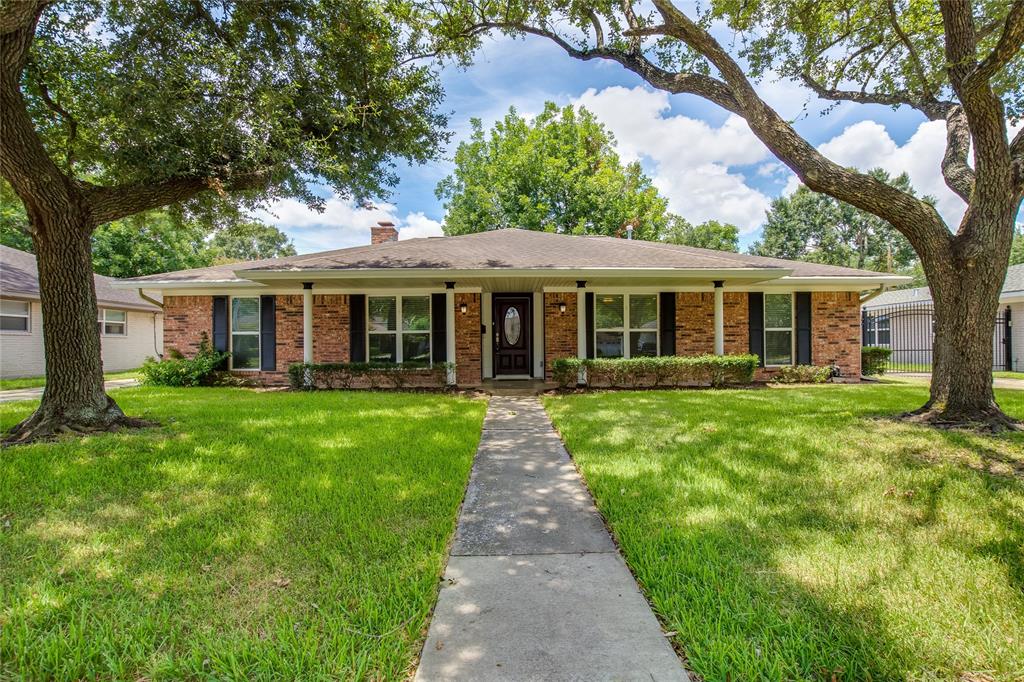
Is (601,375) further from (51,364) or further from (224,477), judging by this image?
(51,364)

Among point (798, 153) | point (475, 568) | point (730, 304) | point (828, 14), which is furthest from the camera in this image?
point (730, 304)

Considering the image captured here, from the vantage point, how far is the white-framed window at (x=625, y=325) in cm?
1059

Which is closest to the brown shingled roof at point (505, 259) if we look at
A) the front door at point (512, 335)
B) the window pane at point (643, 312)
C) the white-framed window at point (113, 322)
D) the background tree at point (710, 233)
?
the window pane at point (643, 312)

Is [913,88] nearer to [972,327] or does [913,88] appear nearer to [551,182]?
[972,327]

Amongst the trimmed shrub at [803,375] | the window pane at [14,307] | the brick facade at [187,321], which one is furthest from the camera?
the window pane at [14,307]

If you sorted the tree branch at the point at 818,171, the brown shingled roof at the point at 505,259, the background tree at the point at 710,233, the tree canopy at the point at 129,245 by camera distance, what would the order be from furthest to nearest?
the background tree at the point at 710,233, the tree canopy at the point at 129,245, the brown shingled roof at the point at 505,259, the tree branch at the point at 818,171

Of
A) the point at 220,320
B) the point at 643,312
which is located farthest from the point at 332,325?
the point at 643,312

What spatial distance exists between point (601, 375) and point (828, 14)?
768 centimetres

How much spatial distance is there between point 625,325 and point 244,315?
9392mm

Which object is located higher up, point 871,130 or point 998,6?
point 871,130

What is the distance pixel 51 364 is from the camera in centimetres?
528

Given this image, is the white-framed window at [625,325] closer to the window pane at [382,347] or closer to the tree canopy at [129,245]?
the window pane at [382,347]

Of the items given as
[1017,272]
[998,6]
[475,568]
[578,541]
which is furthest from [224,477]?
[1017,272]

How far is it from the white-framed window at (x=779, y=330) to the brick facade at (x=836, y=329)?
53cm
